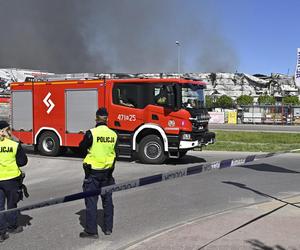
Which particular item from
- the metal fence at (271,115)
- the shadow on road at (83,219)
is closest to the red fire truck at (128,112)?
the shadow on road at (83,219)

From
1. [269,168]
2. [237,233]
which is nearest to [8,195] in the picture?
[237,233]

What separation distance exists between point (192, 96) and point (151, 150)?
2007mm

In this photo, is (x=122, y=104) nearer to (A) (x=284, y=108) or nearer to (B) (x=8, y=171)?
(B) (x=8, y=171)

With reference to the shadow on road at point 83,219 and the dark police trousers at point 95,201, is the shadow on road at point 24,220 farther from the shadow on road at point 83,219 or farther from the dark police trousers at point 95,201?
the dark police trousers at point 95,201

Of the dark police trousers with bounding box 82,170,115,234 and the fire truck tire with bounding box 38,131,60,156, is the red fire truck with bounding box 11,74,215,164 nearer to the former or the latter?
the fire truck tire with bounding box 38,131,60,156

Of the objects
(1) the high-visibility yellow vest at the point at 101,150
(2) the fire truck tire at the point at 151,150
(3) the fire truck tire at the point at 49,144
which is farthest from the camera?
(3) the fire truck tire at the point at 49,144

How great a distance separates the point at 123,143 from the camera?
14.5 m

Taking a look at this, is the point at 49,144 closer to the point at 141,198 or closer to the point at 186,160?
the point at 186,160

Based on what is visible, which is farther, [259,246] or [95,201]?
[95,201]

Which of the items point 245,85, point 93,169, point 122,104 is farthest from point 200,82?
point 245,85

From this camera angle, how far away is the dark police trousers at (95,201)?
18.8ft

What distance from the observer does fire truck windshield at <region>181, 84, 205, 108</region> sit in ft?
45.6

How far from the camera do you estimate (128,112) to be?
14.3 meters

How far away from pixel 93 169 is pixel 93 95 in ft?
31.6
